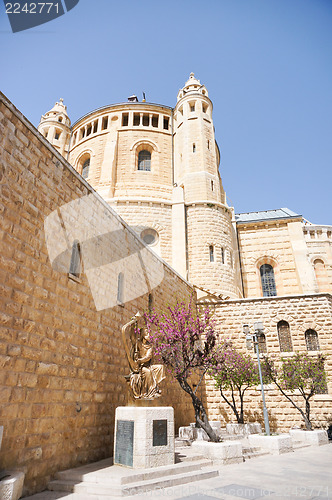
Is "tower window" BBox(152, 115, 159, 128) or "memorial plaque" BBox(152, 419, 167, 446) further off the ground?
"tower window" BBox(152, 115, 159, 128)

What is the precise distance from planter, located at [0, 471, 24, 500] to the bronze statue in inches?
98.8

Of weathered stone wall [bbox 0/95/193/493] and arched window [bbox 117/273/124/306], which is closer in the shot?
weathered stone wall [bbox 0/95/193/493]

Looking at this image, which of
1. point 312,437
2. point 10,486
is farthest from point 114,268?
point 312,437

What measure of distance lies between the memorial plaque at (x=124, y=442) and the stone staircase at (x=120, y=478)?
15 centimetres

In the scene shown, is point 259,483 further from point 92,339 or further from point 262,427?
point 262,427

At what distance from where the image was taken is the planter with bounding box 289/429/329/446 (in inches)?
407

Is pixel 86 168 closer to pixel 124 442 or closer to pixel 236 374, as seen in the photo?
pixel 236 374

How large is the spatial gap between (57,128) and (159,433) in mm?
28087

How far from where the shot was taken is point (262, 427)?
42.9 ft

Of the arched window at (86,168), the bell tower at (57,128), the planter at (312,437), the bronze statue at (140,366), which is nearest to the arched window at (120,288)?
the bronze statue at (140,366)

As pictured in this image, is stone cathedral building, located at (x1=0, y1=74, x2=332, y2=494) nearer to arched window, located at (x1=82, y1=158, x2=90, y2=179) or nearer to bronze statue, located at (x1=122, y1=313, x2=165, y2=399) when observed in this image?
arched window, located at (x1=82, y1=158, x2=90, y2=179)

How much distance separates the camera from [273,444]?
8742 millimetres

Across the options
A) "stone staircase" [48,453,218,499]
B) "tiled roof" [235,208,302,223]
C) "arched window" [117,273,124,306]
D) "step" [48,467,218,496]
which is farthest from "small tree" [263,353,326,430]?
"tiled roof" [235,208,302,223]

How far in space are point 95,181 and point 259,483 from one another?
2114cm
